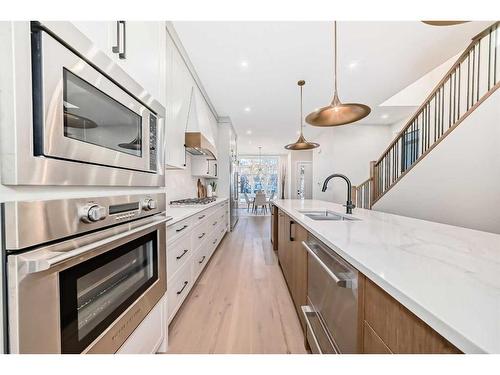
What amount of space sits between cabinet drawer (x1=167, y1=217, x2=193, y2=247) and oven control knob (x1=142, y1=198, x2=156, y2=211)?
17.1 inches

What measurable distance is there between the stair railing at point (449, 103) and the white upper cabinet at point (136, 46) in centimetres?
302

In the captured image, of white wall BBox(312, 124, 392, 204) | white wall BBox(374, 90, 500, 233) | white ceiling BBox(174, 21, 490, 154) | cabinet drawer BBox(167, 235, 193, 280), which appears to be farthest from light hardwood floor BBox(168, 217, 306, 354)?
white wall BBox(312, 124, 392, 204)

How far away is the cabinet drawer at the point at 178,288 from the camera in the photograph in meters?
1.53

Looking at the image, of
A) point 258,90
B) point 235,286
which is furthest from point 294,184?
point 235,286

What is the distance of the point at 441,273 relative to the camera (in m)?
0.59

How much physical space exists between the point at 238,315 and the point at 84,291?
134cm

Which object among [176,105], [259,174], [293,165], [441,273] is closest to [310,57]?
[176,105]

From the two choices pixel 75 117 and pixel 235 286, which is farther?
pixel 235 286

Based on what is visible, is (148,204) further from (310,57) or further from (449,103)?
(449,103)

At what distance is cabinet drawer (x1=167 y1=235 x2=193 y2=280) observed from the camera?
1.51 metres

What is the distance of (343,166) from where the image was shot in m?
6.19
